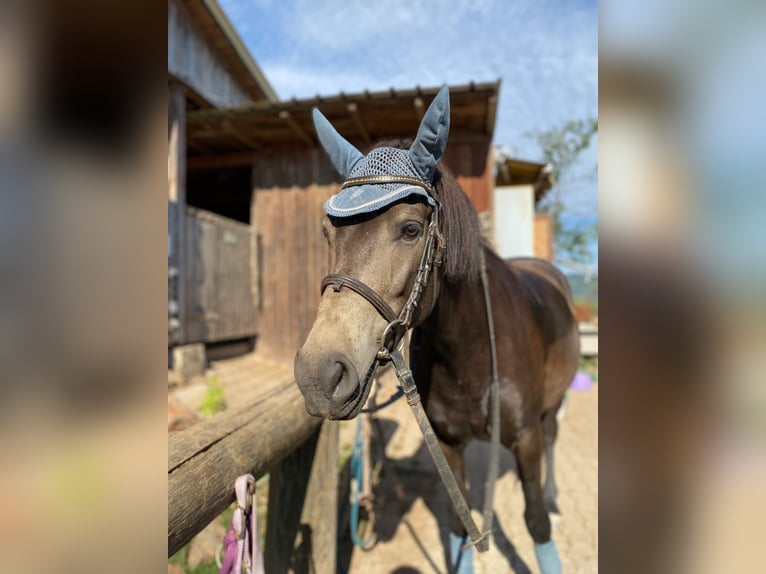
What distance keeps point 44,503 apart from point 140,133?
1.40 ft

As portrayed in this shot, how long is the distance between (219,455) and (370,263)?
2.63ft

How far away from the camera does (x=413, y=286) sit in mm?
1371

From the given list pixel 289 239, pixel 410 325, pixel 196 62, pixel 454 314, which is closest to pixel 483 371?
pixel 454 314

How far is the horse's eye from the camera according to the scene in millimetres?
1334

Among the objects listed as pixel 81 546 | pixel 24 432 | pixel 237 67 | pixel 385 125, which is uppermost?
pixel 237 67

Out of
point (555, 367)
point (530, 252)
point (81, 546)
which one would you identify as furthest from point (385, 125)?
point (81, 546)

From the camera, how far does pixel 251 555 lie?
1.18 metres

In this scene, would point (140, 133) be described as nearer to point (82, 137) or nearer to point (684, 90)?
point (82, 137)

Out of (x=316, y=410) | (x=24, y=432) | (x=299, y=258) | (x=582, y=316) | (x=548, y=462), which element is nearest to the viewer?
(x=24, y=432)

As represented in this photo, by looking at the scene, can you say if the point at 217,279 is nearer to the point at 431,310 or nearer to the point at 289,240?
the point at 289,240

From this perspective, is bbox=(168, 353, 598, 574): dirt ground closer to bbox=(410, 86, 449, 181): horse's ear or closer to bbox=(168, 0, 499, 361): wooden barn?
bbox=(410, 86, 449, 181): horse's ear

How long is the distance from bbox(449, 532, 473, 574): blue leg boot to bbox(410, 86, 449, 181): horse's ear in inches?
80.1

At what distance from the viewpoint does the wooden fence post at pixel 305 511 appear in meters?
2.15

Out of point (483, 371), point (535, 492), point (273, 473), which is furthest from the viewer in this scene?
point (273, 473)
